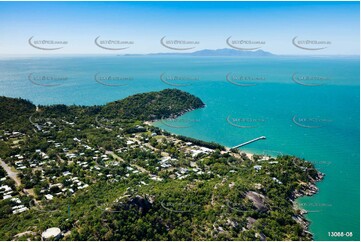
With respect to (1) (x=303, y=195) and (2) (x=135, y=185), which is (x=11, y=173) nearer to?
(2) (x=135, y=185)

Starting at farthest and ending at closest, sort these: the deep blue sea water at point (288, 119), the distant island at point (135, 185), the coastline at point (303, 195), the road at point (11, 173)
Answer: the road at point (11, 173) → the deep blue sea water at point (288, 119) → the coastline at point (303, 195) → the distant island at point (135, 185)

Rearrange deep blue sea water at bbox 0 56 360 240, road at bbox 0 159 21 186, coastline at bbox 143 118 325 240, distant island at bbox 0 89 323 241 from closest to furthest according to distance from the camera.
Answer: distant island at bbox 0 89 323 241 < coastline at bbox 143 118 325 240 < deep blue sea water at bbox 0 56 360 240 < road at bbox 0 159 21 186

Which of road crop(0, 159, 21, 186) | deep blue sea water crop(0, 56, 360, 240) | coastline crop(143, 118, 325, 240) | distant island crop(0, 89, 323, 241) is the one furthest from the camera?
road crop(0, 159, 21, 186)

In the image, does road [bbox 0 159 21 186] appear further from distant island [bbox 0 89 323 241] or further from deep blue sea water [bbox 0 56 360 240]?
deep blue sea water [bbox 0 56 360 240]

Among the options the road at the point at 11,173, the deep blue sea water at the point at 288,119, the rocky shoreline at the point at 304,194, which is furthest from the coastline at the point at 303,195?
the road at the point at 11,173

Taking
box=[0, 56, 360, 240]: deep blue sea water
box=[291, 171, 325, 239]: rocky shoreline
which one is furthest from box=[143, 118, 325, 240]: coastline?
box=[0, 56, 360, 240]: deep blue sea water

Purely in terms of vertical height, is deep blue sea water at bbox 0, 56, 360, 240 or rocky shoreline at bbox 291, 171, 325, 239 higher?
deep blue sea water at bbox 0, 56, 360, 240

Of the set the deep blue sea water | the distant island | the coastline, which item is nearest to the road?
the distant island

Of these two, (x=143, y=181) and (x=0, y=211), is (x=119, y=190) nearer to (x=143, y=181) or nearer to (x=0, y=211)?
(x=143, y=181)

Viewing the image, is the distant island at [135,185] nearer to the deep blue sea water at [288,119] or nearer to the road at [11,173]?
the road at [11,173]

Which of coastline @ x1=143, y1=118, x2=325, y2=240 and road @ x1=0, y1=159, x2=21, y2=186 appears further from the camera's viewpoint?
road @ x1=0, y1=159, x2=21, y2=186
